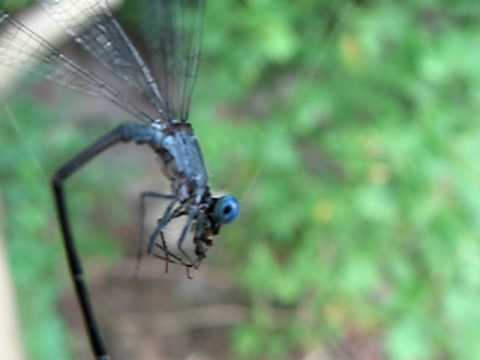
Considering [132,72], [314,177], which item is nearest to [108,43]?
[132,72]

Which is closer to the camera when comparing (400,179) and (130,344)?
(400,179)

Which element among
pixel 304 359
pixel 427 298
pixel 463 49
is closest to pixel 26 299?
pixel 304 359

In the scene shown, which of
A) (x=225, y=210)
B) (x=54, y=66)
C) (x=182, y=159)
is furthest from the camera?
(x=54, y=66)

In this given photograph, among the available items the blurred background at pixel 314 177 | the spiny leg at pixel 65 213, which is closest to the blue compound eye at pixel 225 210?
the spiny leg at pixel 65 213

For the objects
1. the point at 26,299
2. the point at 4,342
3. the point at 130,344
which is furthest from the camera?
the point at 130,344

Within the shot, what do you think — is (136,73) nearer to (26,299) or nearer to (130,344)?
(26,299)

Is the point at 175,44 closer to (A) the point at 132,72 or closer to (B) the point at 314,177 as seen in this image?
(A) the point at 132,72

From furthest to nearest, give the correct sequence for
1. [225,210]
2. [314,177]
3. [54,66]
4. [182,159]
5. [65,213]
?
[314,177], [65,213], [54,66], [182,159], [225,210]
